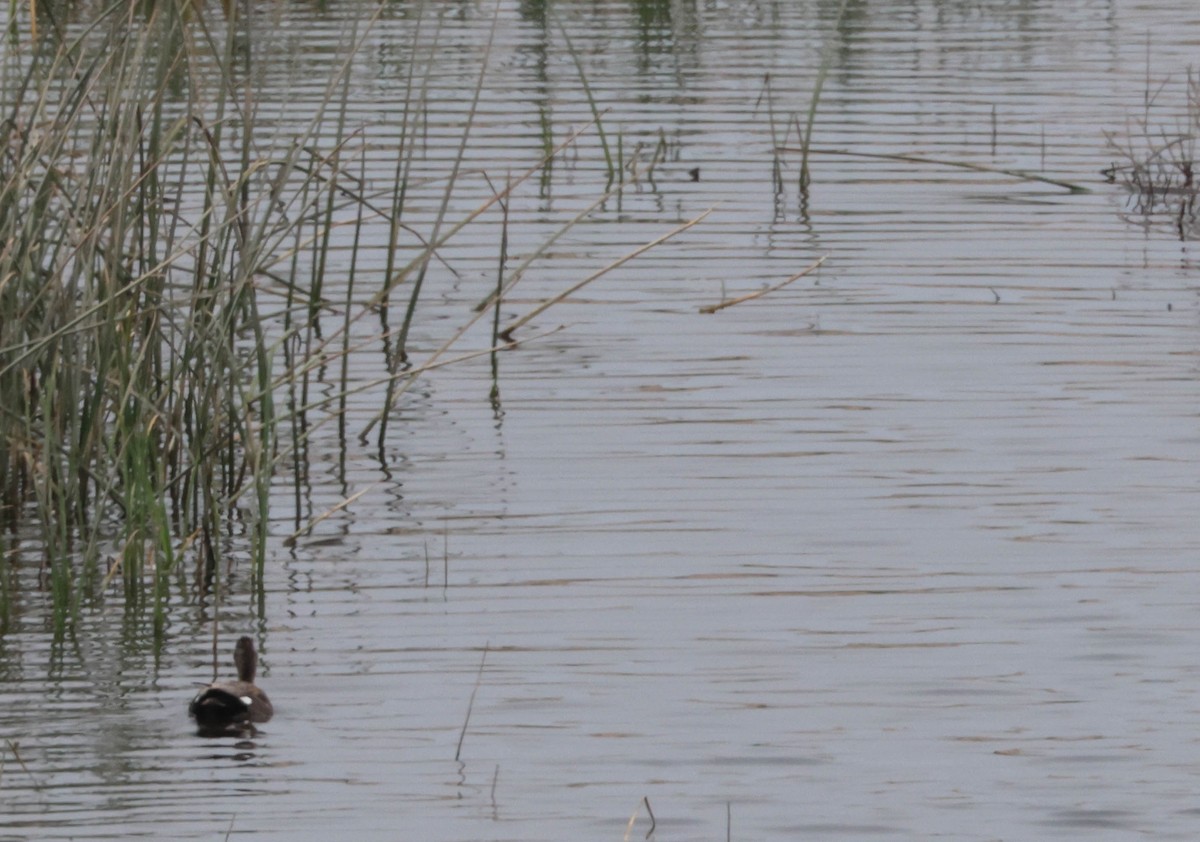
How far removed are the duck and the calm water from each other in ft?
0.23

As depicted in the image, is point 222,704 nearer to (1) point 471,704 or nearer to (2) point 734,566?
(1) point 471,704

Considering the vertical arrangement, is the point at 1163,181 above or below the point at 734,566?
above

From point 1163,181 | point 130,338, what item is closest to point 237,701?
point 130,338

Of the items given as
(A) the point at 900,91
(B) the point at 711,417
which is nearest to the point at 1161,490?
(B) the point at 711,417

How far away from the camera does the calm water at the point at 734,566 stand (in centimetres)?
568

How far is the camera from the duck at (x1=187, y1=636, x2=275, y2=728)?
19.3 feet

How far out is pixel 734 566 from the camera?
296 inches

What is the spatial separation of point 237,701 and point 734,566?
2.08 metres

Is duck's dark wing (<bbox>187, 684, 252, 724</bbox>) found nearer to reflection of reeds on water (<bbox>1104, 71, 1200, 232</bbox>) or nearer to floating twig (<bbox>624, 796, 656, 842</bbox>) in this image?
floating twig (<bbox>624, 796, 656, 842</bbox>)

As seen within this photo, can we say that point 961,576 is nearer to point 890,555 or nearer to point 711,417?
point 890,555

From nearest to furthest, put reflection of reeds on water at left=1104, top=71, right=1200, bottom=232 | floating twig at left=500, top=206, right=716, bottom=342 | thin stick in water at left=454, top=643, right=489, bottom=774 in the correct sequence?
thin stick in water at left=454, top=643, right=489, bottom=774, floating twig at left=500, top=206, right=716, bottom=342, reflection of reeds on water at left=1104, top=71, right=1200, bottom=232

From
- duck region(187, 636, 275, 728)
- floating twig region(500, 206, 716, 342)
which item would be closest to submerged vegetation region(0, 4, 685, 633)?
floating twig region(500, 206, 716, 342)

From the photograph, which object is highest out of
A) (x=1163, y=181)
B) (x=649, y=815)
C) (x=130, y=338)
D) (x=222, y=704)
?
(x=130, y=338)

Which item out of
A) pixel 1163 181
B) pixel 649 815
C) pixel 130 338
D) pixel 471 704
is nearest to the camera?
pixel 649 815
